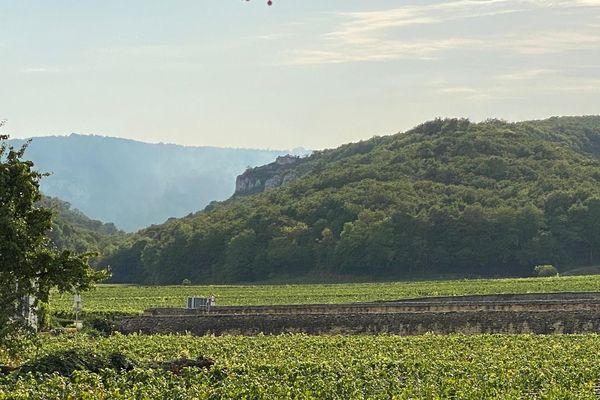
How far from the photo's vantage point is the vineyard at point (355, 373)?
91.0ft

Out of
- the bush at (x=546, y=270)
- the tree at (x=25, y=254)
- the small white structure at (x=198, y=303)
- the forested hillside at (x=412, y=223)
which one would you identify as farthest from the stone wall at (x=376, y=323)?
the forested hillside at (x=412, y=223)


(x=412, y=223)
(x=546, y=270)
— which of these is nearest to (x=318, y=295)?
(x=546, y=270)

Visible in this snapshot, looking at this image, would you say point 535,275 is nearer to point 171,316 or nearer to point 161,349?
point 171,316

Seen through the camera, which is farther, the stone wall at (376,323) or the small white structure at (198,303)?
the small white structure at (198,303)

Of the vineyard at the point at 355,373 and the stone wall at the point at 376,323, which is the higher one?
the stone wall at the point at 376,323

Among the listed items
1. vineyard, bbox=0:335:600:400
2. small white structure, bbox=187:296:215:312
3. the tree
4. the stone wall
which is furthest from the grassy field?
the tree

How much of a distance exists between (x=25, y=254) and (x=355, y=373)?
913 centimetres

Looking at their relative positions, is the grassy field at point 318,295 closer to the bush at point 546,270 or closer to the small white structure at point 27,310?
the bush at point 546,270

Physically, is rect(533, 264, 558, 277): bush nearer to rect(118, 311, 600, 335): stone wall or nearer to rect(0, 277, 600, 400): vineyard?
rect(118, 311, 600, 335): stone wall

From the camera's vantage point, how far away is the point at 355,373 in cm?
3156

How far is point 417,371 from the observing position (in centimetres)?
3225

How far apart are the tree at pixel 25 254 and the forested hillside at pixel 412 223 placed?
7984 centimetres

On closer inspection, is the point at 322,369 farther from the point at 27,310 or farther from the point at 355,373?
the point at 27,310

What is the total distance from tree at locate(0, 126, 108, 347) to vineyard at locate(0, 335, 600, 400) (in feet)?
9.68
